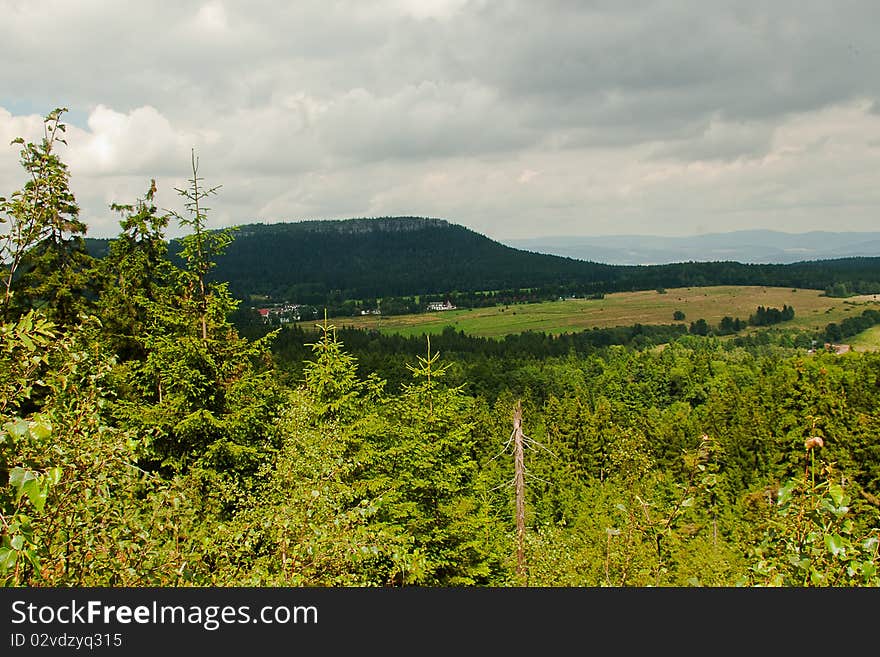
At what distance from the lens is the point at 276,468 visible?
48.6 feet

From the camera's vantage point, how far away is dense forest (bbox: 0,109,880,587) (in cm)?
475

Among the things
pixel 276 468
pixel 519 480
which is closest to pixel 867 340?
pixel 519 480

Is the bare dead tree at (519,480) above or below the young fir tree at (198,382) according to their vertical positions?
below

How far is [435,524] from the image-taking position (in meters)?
18.6

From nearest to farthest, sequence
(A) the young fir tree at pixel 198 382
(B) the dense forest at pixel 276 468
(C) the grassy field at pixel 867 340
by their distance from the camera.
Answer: (B) the dense forest at pixel 276 468 < (A) the young fir tree at pixel 198 382 < (C) the grassy field at pixel 867 340

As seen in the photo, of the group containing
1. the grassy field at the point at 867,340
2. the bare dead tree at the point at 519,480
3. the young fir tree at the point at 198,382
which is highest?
the young fir tree at the point at 198,382

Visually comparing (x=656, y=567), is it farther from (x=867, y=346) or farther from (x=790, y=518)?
(x=867, y=346)

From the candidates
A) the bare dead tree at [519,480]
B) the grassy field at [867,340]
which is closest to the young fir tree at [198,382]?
the bare dead tree at [519,480]

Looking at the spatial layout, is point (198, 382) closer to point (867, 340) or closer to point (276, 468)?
point (276, 468)

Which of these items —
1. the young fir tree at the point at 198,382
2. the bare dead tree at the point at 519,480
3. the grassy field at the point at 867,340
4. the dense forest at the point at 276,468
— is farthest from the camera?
the grassy field at the point at 867,340

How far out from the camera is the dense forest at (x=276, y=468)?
15.6 ft

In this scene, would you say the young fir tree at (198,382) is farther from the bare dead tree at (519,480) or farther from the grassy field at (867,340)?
the grassy field at (867,340)

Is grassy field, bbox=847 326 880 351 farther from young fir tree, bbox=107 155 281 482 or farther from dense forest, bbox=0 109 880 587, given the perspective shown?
young fir tree, bbox=107 155 281 482

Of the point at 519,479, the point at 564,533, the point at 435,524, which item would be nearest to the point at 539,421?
the point at 564,533
